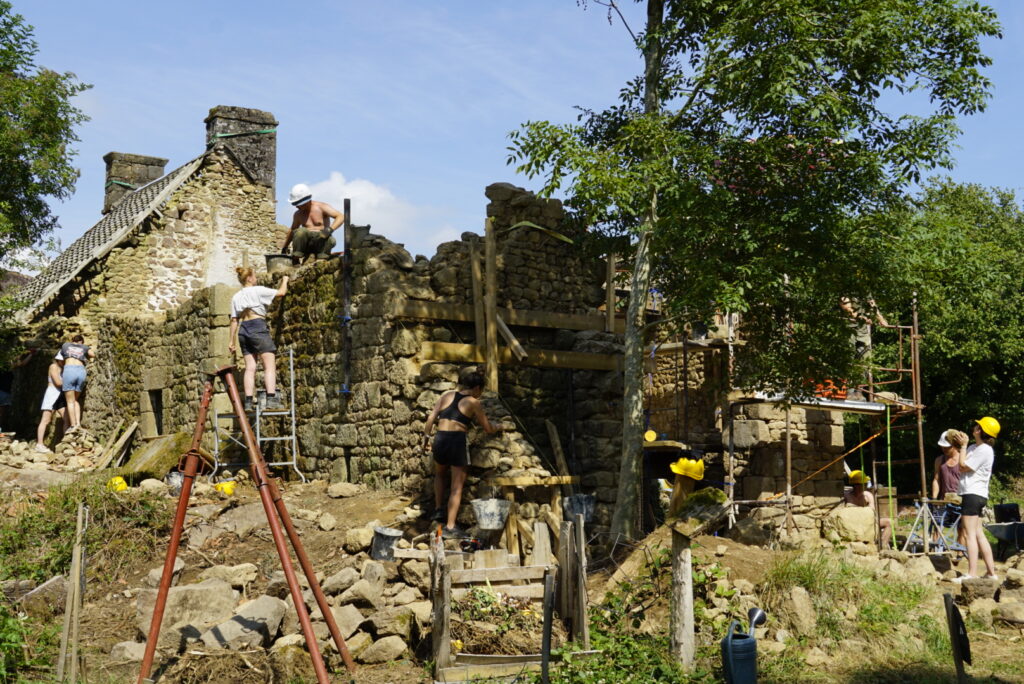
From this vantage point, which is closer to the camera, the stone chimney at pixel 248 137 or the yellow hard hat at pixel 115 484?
the yellow hard hat at pixel 115 484

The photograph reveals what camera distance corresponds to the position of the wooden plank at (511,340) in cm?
1162

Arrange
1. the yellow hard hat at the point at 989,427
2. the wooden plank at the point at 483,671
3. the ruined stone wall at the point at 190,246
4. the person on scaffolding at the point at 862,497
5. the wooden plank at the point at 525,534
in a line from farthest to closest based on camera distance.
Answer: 1. the ruined stone wall at the point at 190,246
2. the person on scaffolding at the point at 862,497
3. the yellow hard hat at the point at 989,427
4. the wooden plank at the point at 525,534
5. the wooden plank at the point at 483,671

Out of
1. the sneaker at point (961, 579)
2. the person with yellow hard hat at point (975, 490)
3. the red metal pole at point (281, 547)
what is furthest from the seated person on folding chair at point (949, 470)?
the red metal pole at point (281, 547)

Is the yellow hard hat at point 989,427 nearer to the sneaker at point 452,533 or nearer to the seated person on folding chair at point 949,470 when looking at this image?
the seated person on folding chair at point 949,470

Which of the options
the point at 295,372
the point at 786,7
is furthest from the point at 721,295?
the point at 295,372

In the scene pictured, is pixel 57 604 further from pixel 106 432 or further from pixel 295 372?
pixel 106 432

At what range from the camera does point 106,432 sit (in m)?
17.7

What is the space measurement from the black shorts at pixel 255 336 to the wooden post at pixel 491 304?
2358mm

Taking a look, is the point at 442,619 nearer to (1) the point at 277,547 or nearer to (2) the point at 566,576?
(2) the point at 566,576

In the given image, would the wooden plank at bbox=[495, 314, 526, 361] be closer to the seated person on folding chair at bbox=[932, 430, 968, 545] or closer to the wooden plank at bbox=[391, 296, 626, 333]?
the wooden plank at bbox=[391, 296, 626, 333]

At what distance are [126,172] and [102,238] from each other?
5518mm

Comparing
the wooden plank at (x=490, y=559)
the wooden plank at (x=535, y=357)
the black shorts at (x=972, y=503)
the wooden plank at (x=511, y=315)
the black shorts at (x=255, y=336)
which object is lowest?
the wooden plank at (x=490, y=559)

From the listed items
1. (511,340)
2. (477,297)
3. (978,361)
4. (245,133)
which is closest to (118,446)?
(477,297)

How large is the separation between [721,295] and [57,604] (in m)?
6.19
